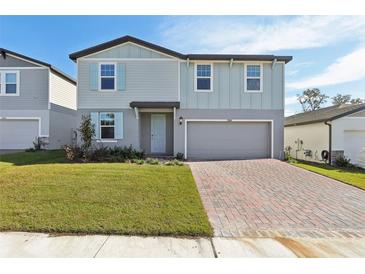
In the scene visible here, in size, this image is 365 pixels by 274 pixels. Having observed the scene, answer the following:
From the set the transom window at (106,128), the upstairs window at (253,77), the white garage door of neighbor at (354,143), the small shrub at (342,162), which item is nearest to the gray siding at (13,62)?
Result: the transom window at (106,128)

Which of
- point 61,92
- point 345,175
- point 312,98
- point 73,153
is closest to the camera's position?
point 345,175

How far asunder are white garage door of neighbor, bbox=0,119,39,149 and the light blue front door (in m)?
7.77

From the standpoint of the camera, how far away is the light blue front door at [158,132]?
13906mm

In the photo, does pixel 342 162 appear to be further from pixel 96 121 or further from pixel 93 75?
pixel 93 75

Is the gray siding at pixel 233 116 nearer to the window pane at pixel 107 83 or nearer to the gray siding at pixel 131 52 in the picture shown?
the gray siding at pixel 131 52

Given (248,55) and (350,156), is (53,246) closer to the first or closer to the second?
(248,55)

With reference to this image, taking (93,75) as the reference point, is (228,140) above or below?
below

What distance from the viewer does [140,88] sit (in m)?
13.0

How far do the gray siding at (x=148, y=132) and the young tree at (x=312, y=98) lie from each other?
130 ft

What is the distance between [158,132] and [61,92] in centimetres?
804

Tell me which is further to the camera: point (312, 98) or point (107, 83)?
point (312, 98)

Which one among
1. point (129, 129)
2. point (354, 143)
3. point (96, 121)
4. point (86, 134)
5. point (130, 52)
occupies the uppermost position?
point (130, 52)

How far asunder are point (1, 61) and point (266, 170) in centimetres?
1689

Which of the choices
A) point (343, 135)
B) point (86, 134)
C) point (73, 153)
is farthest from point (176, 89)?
point (343, 135)
